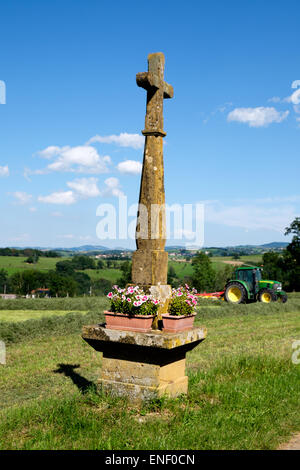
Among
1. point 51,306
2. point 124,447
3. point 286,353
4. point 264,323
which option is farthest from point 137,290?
point 51,306

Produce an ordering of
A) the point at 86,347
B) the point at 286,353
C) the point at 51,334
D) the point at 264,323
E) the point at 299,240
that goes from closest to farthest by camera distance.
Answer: the point at 286,353
the point at 86,347
the point at 51,334
the point at 264,323
the point at 299,240

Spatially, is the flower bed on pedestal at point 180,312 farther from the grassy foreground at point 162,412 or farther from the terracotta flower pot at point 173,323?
the grassy foreground at point 162,412

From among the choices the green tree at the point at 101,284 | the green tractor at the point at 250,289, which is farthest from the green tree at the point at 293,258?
the green tree at the point at 101,284

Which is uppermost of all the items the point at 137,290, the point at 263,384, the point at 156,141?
the point at 156,141

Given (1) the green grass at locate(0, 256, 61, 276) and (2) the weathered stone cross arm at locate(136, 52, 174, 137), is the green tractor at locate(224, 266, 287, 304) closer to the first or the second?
(2) the weathered stone cross arm at locate(136, 52, 174, 137)

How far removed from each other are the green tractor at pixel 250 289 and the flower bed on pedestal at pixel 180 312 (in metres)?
19.2

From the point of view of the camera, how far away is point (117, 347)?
559 centimetres

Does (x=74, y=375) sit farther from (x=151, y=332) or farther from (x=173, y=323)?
(x=173, y=323)

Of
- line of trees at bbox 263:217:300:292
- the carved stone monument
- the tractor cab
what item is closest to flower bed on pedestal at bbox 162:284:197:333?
the carved stone monument

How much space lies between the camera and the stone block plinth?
5.27 m

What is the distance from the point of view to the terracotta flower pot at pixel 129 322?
548cm

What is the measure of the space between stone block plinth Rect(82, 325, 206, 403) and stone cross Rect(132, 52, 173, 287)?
34.7 inches

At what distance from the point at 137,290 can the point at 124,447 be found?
2.05m
